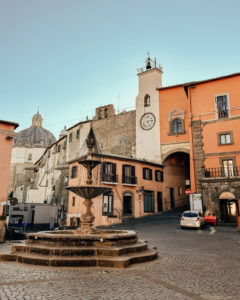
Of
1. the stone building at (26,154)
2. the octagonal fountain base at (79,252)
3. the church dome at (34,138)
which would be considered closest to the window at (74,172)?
the octagonal fountain base at (79,252)

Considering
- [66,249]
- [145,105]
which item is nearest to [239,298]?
[66,249]

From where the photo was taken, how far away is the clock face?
110 ft

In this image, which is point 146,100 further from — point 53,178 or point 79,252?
point 79,252

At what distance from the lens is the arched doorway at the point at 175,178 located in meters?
31.9

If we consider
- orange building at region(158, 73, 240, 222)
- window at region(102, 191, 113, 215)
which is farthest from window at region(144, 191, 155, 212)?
orange building at region(158, 73, 240, 222)

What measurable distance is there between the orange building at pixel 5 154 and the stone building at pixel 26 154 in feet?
137

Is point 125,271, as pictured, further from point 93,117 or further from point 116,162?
point 93,117

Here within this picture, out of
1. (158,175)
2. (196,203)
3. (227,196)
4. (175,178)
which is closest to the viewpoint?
(227,196)

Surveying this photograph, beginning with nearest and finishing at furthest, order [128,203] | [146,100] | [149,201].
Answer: [128,203] → [149,201] → [146,100]

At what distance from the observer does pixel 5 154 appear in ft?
60.5

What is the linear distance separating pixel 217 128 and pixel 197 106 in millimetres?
3342

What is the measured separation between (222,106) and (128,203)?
1389 centimetres

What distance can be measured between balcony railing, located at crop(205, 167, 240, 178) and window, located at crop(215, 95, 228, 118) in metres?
5.32

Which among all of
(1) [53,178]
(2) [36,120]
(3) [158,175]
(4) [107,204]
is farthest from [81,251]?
(2) [36,120]
